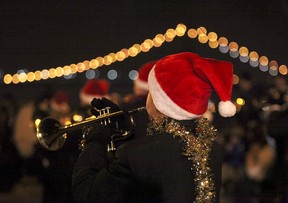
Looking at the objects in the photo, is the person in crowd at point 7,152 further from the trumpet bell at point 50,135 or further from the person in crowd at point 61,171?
the trumpet bell at point 50,135

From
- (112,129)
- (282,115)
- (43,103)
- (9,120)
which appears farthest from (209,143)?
(9,120)

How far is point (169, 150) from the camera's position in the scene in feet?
8.42

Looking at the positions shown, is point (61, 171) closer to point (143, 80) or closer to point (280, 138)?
point (143, 80)

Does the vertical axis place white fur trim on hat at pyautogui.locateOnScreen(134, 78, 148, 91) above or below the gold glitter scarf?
above

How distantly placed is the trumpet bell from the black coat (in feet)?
1.46

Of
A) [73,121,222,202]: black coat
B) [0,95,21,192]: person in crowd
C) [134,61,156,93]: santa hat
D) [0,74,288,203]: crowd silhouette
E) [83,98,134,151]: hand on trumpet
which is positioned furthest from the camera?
[0,95,21,192]: person in crowd

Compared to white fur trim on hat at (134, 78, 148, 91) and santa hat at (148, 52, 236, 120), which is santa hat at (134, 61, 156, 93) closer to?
white fur trim on hat at (134, 78, 148, 91)

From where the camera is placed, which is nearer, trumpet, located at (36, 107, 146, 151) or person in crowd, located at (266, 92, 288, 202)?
trumpet, located at (36, 107, 146, 151)

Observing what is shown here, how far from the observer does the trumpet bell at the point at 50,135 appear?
302 centimetres

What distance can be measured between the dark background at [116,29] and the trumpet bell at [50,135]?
7.15 meters

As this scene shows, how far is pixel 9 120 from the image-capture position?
7121 millimetres

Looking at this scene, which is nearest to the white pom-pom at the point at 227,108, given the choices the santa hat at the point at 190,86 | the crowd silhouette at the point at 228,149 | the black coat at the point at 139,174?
the santa hat at the point at 190,86

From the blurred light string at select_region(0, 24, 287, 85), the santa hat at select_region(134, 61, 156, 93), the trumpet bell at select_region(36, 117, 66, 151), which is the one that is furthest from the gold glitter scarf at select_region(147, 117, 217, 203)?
the blurred light string at select_region(0, 24, 287, 85)

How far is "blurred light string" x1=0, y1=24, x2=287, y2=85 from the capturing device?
9.56 m
